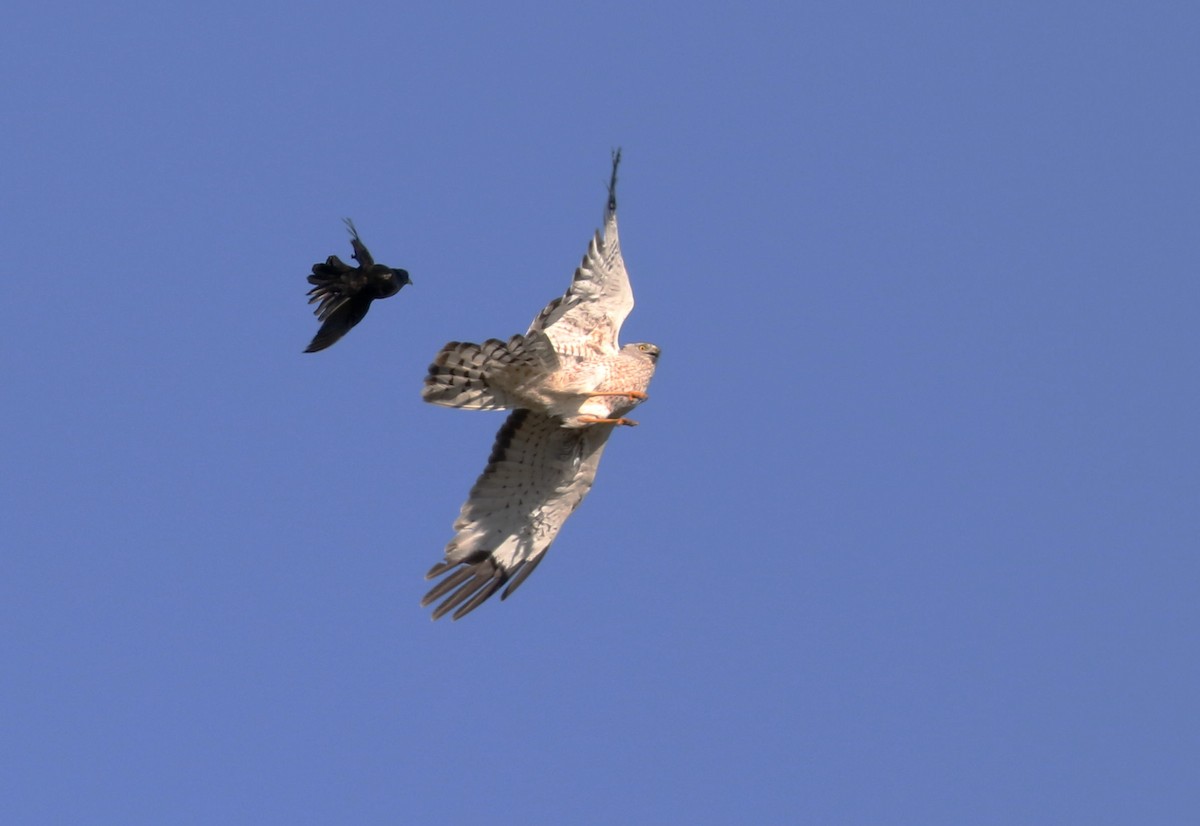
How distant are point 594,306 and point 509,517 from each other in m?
1.68

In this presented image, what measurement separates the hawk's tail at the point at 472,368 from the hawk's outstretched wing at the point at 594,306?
0.57 meters

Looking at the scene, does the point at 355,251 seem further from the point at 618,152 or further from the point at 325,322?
the point at 618,152

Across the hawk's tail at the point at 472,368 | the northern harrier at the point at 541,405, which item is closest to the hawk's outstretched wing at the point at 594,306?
the northern harrier at the point at 541,405

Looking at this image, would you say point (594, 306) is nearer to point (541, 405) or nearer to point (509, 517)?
point (541, 405)

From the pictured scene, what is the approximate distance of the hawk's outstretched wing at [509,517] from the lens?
45.2ft

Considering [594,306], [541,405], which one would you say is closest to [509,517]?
[541,405]

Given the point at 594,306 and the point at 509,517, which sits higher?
the point at 594,306

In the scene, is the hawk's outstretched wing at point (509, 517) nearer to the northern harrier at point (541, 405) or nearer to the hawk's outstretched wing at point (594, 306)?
the northern harrier at point (541, 405)

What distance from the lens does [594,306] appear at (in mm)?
13516

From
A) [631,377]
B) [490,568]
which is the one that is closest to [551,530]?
[490,568]

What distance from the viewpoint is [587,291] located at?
13.5m

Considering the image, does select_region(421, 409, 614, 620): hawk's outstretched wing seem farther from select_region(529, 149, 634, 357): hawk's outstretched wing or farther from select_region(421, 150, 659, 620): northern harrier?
select_region(529, 149, 634, 357): hawk's outstretched wing

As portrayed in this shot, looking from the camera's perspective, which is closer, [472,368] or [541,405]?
[472,368]

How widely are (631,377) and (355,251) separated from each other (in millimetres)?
2163
